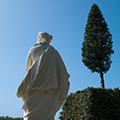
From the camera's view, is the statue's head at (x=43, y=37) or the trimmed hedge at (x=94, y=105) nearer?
the statue's head at (x=43, y=37)

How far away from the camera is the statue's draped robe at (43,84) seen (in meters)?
4.74

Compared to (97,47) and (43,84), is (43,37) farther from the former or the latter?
(97,47)

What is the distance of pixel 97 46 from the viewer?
73.2 ft

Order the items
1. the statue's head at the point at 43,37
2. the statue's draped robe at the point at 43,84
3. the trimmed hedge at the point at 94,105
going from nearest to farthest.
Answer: the statue's draped robe at the point at 43,84, the statue's head at the point at 43,37, the trimmed hedge at the point at 94,105

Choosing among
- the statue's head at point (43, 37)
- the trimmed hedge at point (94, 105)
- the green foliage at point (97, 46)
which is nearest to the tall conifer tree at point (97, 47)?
the green foliage at point (97, 46)

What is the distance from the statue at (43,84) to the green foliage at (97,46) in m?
17.3

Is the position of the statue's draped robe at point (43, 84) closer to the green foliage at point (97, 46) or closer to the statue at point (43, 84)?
the statue at point (43, 84)

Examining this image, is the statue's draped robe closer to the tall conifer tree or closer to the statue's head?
the statue's head

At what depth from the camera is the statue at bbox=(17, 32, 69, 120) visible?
4742 mm

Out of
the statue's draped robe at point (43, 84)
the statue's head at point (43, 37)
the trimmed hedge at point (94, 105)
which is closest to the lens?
the statue's draped robe at point (43, 84)

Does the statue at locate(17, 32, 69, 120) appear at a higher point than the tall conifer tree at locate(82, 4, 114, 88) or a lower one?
lower

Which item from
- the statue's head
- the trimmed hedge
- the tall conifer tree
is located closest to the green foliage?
the tall conifer tree

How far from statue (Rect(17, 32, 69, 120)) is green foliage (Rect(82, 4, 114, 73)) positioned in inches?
681

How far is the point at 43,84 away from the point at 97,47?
18.3 meters
